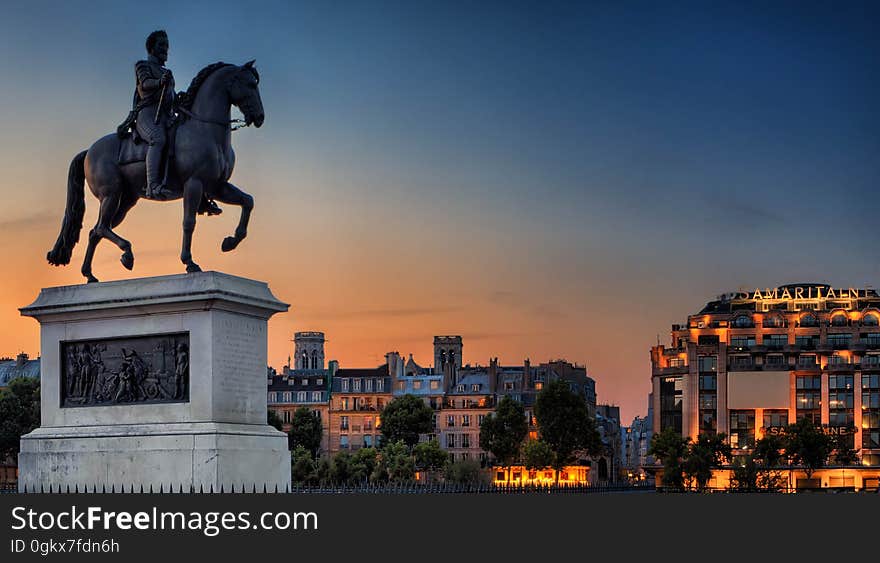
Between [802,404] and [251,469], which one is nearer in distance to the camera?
[251,469]

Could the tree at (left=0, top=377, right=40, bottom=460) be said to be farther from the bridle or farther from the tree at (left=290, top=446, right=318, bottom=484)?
the bridle

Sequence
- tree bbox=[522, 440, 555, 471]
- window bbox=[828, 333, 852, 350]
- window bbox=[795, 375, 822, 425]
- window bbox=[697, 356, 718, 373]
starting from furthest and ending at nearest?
window bbox=[697, 356, 718, 373]
window bbox=[828, 333, 852, 350]
window bbox=[795, 375, 822, 425]
tree bbox=[522, 440, 555, 471]

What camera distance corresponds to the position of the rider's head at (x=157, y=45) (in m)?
28.3

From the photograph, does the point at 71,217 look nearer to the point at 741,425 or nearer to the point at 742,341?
the point at 741,425

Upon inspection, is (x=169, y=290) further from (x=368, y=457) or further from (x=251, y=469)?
(x=368, y=457)

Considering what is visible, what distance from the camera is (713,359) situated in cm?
14562

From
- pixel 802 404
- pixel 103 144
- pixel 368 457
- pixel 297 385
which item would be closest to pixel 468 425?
pixel 297 385

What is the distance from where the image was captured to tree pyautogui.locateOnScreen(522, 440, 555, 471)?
115812mm

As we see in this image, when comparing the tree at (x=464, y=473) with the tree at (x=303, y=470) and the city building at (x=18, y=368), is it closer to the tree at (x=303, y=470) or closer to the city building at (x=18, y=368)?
the tree at (x=303, y=470)

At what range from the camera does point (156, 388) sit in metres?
26.4

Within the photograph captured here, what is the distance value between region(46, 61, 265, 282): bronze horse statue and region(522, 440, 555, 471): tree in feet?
294

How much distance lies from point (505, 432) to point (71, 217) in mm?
Answer: 94489

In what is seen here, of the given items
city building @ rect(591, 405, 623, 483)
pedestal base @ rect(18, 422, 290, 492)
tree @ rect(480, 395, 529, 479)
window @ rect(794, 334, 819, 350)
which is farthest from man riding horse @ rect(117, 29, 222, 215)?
city building @ rect(591, 405, 623, 483)

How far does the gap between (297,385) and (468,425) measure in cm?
1986
